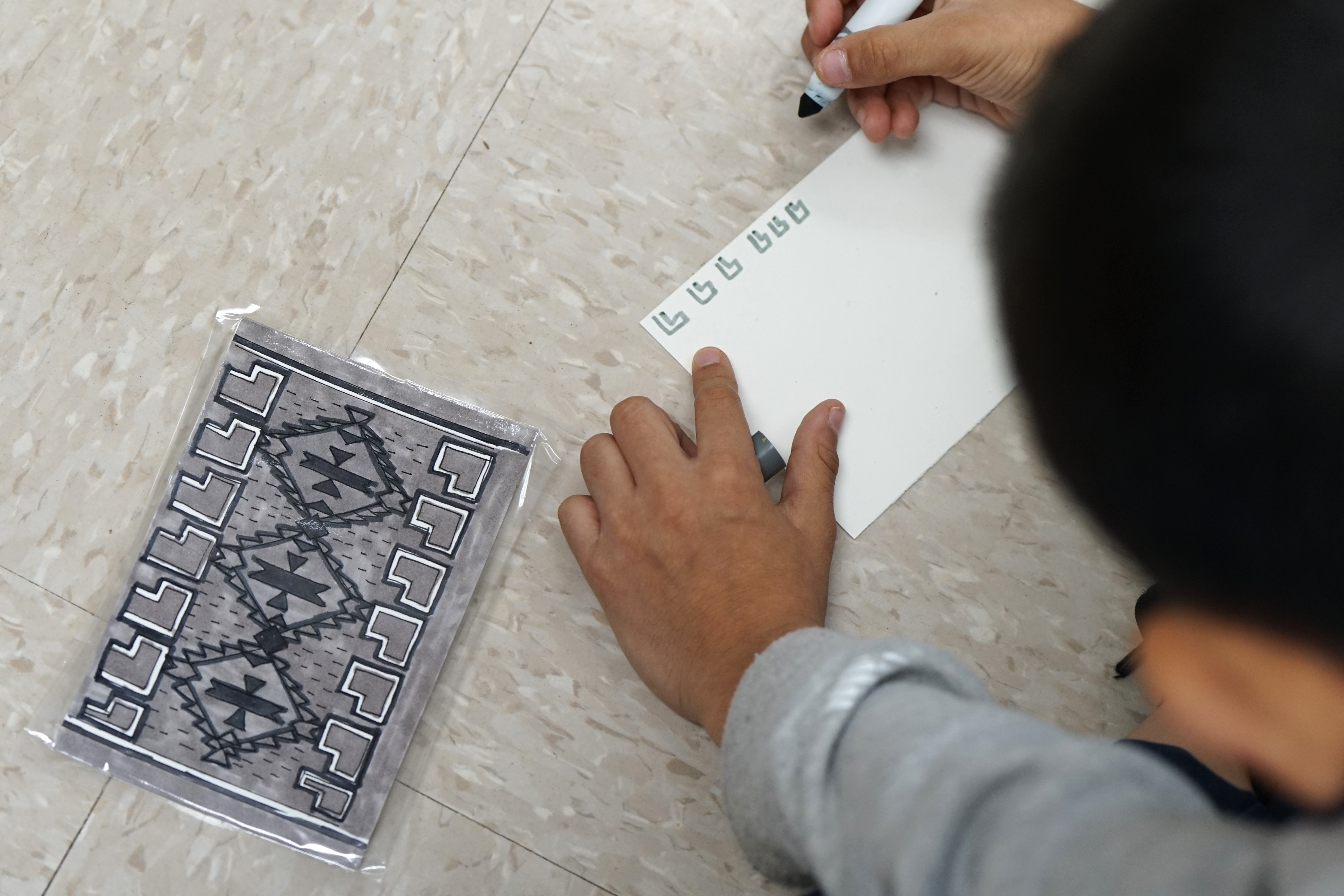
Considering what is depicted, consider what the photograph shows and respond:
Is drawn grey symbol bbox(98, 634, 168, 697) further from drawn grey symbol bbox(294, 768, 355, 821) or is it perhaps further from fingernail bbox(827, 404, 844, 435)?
fingernail bbox(827, 404, 844, 435)

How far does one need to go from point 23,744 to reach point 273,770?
0.17 meters

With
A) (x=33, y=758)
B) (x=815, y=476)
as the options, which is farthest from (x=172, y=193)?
(x=815, y=476)

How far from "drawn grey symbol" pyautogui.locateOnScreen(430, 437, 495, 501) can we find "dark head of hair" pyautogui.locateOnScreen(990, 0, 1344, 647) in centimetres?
44

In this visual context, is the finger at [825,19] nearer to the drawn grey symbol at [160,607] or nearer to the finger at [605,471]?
the finger at [605,471]

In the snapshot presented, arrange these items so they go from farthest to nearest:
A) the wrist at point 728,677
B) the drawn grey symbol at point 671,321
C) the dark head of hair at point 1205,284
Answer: the drawn grey symbol at point 671,321 → the wrist at point 728,677 → the dark head of hair at point 1205,284

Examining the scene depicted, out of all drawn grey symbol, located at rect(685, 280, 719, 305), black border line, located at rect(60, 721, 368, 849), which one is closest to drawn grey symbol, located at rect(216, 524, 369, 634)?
black border line, located at rect(60, 721, 368, 849)

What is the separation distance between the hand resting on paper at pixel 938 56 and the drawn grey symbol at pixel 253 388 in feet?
1.43

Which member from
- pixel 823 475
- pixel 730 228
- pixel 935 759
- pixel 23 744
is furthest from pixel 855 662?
pixel 23 744

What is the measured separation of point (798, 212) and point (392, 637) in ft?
1.36

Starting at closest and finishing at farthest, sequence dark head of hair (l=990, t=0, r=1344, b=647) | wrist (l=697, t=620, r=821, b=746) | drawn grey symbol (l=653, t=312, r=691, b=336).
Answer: dark head of hair (l=990, t=0, r=1344, b=647) < wrist (l=697, t=620, r=821, b=746) < drawn grey symbol (l=653, t=312, r=691, b=336)

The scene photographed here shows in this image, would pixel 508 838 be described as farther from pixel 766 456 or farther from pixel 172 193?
pixel 172 193

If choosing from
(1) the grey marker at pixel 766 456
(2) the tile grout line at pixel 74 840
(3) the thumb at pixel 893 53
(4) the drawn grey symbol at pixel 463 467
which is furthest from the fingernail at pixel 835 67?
(2) the tile grout line at pixel 74 840

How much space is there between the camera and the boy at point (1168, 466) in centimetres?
19

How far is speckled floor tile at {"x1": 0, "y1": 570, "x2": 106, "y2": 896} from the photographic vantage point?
58 centimetres
